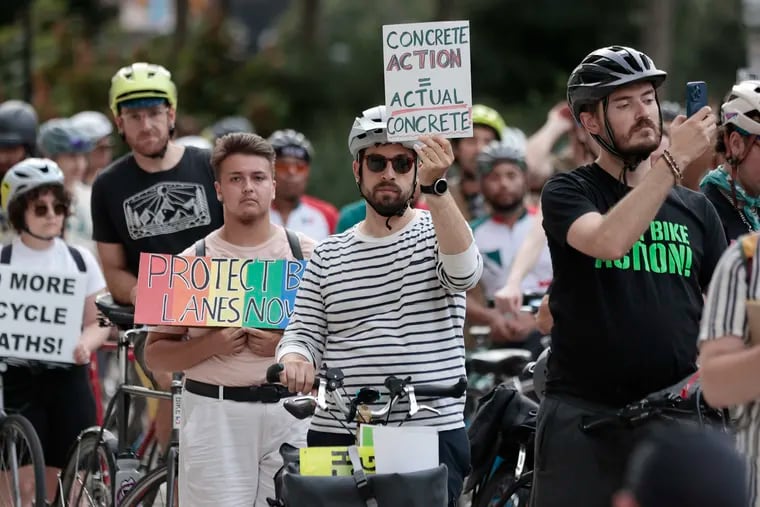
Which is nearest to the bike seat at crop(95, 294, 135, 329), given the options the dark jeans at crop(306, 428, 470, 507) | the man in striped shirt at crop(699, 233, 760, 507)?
the dark jeans at crop(306, 428, 470, 507)

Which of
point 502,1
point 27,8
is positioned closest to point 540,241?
point 27,8

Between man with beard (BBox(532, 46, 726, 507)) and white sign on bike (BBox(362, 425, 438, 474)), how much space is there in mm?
440

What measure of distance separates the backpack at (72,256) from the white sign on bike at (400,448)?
14.3 feet

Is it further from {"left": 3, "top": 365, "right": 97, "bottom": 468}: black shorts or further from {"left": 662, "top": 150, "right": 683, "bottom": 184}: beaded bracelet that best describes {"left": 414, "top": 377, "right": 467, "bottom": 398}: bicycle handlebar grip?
{"left": 3, "top": 365, "right": 97, "bottom": 468}: black shorts

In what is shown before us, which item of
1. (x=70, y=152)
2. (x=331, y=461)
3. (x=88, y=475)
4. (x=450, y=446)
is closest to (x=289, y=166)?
(x=70, y=152)

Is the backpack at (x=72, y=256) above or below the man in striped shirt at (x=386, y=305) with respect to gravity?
above

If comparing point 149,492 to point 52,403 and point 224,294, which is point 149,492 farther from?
point 52,403

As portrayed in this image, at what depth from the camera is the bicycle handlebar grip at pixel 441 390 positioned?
→ 596cm

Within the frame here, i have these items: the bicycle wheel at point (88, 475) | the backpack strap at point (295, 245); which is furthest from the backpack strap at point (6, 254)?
the backpack strap at point (295, 245)

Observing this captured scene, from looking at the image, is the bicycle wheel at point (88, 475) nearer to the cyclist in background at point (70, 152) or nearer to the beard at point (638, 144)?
the beard at point (638, 144)

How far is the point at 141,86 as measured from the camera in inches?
362

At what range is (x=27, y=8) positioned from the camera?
23.9 m

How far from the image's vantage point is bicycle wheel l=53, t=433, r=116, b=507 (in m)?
8.55

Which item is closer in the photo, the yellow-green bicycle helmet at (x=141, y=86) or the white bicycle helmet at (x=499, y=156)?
the yellow-green bicycle helmet at (x=141, y=86)
